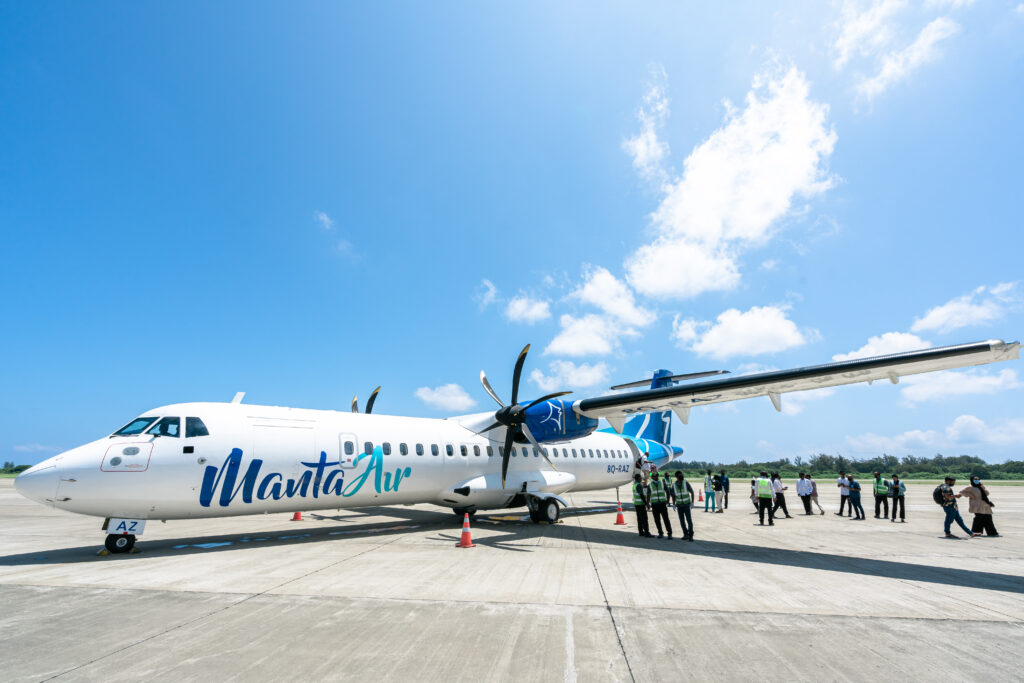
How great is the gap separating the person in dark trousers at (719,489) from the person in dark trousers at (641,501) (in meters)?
8.32

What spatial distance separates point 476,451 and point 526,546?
4.22 meters

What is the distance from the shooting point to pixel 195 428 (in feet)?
32.9

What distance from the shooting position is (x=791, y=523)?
15781 millimetres

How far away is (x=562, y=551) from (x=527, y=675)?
6.50m

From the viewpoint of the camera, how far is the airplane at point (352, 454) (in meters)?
9.16

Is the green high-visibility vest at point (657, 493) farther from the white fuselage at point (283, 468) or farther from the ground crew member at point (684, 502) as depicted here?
the white fuselage at point (283, 468)

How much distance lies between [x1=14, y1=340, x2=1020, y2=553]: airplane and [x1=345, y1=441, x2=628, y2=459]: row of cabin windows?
0.13 ft

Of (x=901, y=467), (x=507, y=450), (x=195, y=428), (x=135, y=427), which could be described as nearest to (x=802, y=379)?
(x=507, y=450)

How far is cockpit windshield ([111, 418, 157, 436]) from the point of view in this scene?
377 inches

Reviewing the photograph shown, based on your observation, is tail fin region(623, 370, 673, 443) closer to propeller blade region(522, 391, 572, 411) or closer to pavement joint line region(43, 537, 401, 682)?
propeller blade region(522, 391, 572, 411)

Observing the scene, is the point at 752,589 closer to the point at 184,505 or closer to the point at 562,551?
the point at 562,551

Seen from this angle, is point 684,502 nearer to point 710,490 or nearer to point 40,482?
point 710,490

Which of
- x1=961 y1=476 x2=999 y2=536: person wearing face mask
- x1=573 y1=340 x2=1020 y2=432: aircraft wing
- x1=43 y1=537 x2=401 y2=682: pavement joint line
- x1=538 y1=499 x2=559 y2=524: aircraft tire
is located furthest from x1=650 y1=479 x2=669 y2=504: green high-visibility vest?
x1=961 y1=476 x2=999 y2=536: person wearing face mask

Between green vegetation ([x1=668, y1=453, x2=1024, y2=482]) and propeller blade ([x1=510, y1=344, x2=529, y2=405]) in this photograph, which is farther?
green vegetation ([x1=668, y1=453, x2=1024, y2=482])
